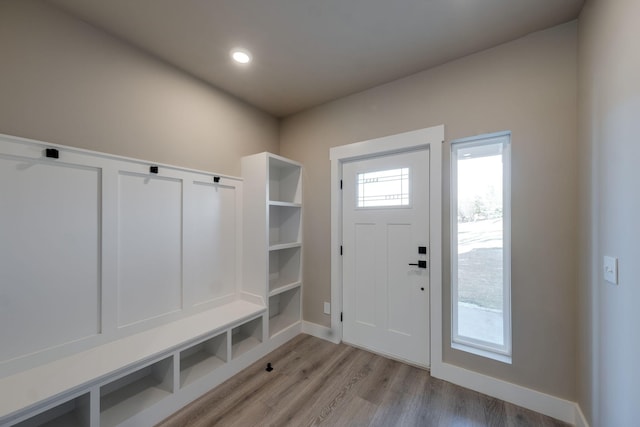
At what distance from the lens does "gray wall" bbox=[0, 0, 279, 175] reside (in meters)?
1.45

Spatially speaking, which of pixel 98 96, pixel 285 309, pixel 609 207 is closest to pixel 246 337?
pixel 285 309

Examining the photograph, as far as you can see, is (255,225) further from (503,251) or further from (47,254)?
(503,251)

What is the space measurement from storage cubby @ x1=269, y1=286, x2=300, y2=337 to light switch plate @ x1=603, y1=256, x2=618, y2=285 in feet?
8.19

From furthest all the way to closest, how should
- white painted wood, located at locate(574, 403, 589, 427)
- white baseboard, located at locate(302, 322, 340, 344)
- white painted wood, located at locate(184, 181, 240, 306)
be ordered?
white baseboard, located at locate(302, 322, 340, 344)
white painted wood, located at locate(184, 181, 240, 306)
white painted wood, located at locate(574, 403, 589, 427)

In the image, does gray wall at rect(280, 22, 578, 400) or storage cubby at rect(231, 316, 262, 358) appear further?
storage cubby at rect(231, 316, 262, 358)

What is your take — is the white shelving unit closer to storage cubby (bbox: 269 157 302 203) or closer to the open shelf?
storage cubby (bbox: 269 157 302 203)

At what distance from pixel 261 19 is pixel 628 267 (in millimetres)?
2423

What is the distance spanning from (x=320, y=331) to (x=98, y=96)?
9.48 feet

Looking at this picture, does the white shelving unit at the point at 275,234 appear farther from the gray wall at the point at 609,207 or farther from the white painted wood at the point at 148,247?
the gray wall at the point at 609,207

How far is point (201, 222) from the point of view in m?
2.33

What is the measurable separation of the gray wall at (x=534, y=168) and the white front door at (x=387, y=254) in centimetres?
23

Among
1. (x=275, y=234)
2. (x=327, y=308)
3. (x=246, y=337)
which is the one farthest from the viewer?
(x=275, y=234)

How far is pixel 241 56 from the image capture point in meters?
2.04

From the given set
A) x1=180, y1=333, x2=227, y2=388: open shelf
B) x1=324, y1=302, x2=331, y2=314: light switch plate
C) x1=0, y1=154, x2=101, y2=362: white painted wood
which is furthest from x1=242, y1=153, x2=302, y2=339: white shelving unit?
x1=0, y1=154, x2=101, y2=362: white painted wood
